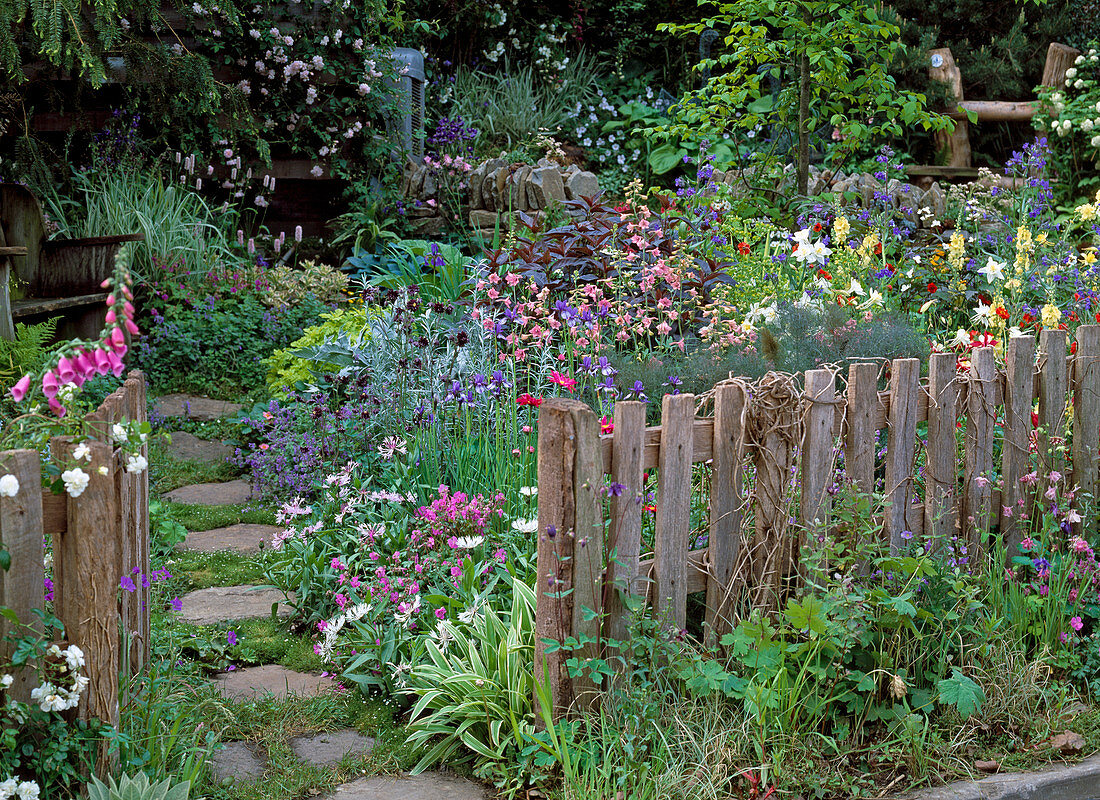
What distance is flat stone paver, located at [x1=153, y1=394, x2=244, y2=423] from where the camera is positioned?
212 inches

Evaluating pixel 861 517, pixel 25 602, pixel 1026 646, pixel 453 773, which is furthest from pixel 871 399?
pixel 25 602

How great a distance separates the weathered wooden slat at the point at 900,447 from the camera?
2.71m

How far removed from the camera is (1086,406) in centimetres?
313

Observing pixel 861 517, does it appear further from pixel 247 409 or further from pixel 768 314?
pixel 247 409

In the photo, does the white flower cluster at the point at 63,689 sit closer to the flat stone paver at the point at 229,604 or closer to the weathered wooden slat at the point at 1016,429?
the flat stone paver at the point at 229,604

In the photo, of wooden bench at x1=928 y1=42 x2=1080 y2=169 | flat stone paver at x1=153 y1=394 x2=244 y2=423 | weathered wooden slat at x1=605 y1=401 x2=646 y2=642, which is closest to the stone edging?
weathered wooden slat at x1=605 y1=401 x2=646 y2=642

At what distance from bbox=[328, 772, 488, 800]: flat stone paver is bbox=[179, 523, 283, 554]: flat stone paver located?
65.4 inches

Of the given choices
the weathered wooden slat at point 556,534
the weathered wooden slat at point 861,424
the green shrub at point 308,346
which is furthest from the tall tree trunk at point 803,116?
the weathered wooden slat at point 556,534

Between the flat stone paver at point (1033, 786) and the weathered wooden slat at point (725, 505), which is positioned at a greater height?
the weathered wooden slat at point (725, 505)

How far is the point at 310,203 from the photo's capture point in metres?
8.40

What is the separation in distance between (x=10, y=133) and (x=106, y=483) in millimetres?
6713

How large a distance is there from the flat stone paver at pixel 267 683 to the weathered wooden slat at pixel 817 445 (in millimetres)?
1473

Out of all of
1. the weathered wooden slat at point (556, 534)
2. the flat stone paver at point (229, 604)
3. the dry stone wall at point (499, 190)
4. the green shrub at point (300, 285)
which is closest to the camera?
the weathered wooden slat at point (556, 534)

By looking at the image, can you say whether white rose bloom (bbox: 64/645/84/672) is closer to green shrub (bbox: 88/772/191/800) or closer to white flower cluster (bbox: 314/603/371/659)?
green shrub (bbox: 88/772/191/800)
